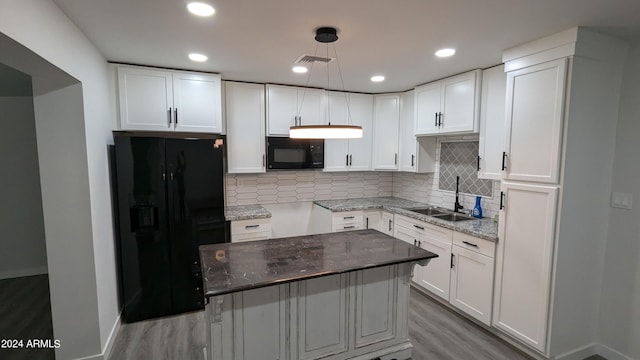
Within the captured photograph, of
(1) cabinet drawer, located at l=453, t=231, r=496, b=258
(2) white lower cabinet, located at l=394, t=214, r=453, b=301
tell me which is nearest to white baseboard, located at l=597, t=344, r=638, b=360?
(1) cabinet drawer, located at l=453, t=231, r=496, b=258

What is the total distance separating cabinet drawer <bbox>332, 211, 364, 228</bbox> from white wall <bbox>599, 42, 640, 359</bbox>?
7.63 ft

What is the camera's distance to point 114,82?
2812 millimetres

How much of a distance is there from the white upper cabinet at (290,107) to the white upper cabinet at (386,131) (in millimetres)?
818

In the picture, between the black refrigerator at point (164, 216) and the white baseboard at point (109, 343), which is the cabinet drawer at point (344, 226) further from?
the white baseboard at point (109, 343)

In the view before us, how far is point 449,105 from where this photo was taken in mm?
3256

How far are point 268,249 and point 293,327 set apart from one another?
55cm

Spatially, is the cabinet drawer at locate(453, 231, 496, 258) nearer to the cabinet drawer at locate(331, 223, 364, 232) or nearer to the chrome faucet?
→ the chrome faucet

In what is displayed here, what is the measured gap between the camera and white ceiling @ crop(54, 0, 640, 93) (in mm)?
1721

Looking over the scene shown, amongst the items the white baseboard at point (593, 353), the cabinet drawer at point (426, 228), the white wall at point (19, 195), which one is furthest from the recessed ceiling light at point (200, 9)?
the white wall at point (19, 195)

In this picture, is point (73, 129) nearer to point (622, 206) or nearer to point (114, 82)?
point (114, 82)

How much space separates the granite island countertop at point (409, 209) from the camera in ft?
A: 8.96

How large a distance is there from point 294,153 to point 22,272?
3.98m

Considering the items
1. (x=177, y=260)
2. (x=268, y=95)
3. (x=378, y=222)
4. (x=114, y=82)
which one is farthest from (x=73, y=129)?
(x=378, y=222)

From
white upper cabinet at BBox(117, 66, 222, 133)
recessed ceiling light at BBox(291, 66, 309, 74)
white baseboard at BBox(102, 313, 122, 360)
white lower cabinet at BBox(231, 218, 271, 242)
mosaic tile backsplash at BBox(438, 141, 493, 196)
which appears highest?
recessed ceiling light at BBox(291, 66, 309, 74)
